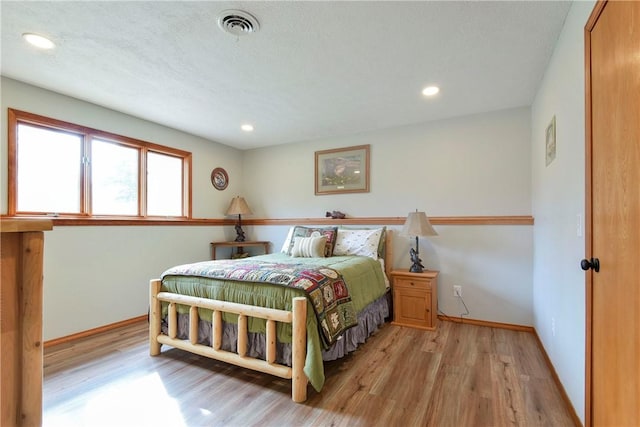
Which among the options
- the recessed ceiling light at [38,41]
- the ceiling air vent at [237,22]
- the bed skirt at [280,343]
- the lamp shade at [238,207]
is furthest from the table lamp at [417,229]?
the recessed ceiling light at [38,41]

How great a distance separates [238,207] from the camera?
14.4 ft

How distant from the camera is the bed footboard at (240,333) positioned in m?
1.82

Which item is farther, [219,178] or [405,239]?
Result: [219,178]

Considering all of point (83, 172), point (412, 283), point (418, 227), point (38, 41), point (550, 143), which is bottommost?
point (412, 283)

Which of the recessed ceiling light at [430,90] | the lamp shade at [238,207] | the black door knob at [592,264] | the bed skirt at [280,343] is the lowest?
the bed skirt at [280,343]

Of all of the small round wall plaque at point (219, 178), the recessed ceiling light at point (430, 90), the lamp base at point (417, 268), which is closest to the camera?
the recessed ceiling light at point (430, 90)

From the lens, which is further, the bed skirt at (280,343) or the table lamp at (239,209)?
the table lamp at (239,209)

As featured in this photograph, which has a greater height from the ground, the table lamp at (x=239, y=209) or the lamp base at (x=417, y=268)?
the table lamp at (x=239, y=209)

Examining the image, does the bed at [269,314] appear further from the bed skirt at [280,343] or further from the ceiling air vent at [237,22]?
the ceiling air vent at [237,22]

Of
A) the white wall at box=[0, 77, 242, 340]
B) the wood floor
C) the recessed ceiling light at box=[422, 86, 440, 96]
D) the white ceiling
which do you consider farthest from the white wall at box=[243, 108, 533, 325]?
the white wall at box=[0, 77, 242, 340]

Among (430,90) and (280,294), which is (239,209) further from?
(430,90)

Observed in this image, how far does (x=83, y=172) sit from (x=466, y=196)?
406 cm

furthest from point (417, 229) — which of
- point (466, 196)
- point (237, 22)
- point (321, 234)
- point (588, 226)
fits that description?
point (237, 22)

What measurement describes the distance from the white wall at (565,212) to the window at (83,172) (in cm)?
393
